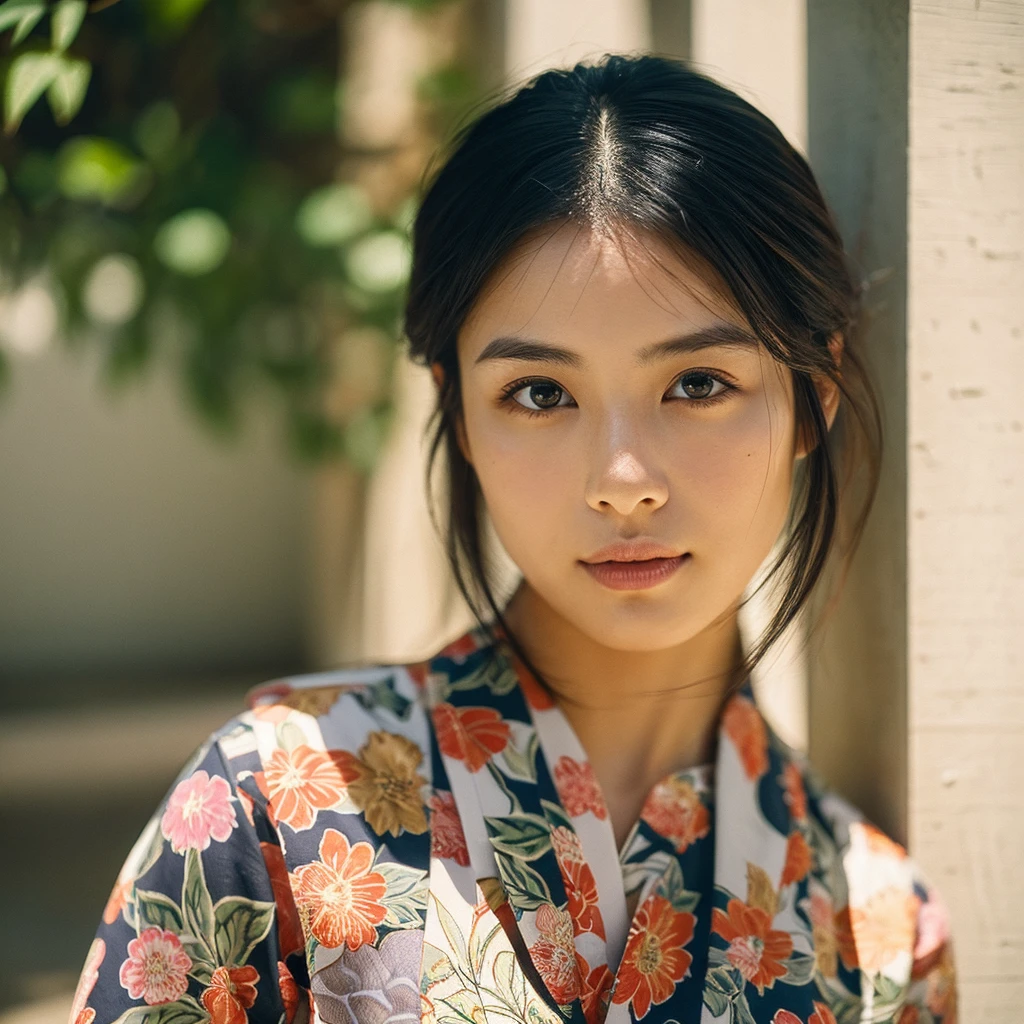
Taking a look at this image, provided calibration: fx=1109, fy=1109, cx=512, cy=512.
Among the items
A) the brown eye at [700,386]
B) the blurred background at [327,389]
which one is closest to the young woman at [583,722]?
the brown eye at [700,386]

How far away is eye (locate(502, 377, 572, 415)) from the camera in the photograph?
0.88 meters

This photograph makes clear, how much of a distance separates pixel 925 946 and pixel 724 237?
0.65m

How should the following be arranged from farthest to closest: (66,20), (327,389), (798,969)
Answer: (327,389), (66,20), (798,969)

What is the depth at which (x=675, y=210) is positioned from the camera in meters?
0.84

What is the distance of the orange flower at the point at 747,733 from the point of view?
104cm

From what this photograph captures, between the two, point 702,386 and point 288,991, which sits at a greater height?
point 702,386

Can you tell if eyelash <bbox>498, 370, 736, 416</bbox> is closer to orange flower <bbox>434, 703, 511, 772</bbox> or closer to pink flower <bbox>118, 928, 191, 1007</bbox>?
orange flower <bbox>434, 703, 511, 772</bbox>

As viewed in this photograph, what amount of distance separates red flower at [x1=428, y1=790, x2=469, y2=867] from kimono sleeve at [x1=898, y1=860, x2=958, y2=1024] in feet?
1.41

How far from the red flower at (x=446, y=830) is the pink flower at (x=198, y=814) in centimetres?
16

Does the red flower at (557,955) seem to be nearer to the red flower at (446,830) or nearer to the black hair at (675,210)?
the red flower at (446,830)

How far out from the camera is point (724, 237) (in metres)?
0.84

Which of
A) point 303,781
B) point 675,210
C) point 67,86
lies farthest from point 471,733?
point 67,86

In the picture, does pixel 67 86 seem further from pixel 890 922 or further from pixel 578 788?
pixel 890 922

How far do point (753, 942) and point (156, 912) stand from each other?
0.48 meters
